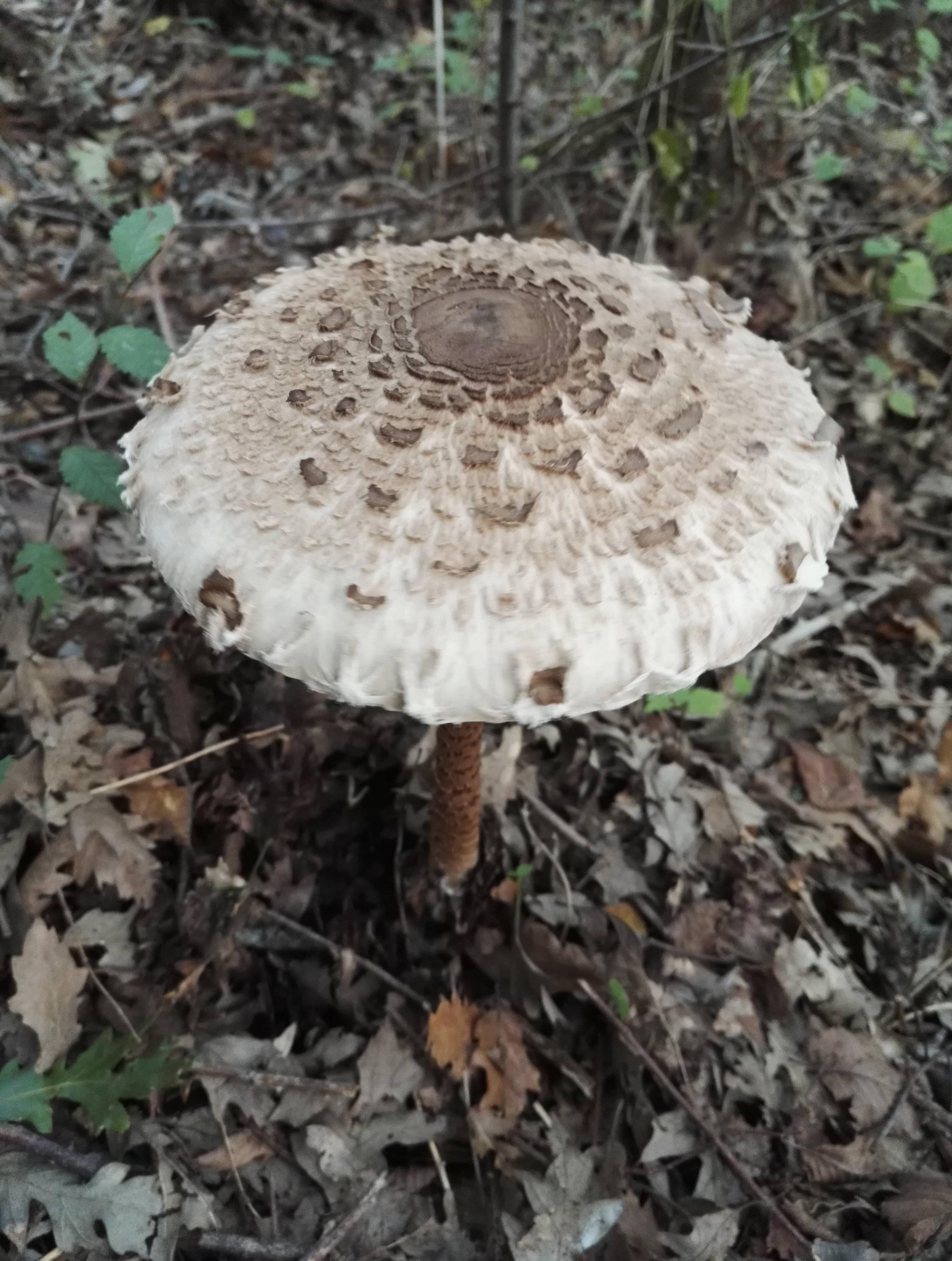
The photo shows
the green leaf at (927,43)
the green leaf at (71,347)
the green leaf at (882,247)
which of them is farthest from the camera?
the green leaf at (927,43)

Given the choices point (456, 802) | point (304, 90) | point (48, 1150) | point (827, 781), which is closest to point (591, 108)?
point (304, 90)

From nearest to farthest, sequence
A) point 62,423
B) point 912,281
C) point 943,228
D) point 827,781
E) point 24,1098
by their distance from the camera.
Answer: point 24,1098, point 62,423, point 827,781, point 943,228, point 912,281

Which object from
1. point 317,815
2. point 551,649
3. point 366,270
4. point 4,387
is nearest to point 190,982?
point 317,815

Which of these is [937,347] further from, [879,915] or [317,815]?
[317,815]

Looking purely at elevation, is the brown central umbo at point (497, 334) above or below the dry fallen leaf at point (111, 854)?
above

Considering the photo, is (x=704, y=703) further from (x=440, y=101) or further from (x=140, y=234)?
(x=440, y=101)

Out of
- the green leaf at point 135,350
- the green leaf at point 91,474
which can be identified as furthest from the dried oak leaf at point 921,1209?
the green leaf at point 135,350

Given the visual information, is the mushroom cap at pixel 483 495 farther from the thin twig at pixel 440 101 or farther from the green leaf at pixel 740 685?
the thin twig at pixel 440 101
